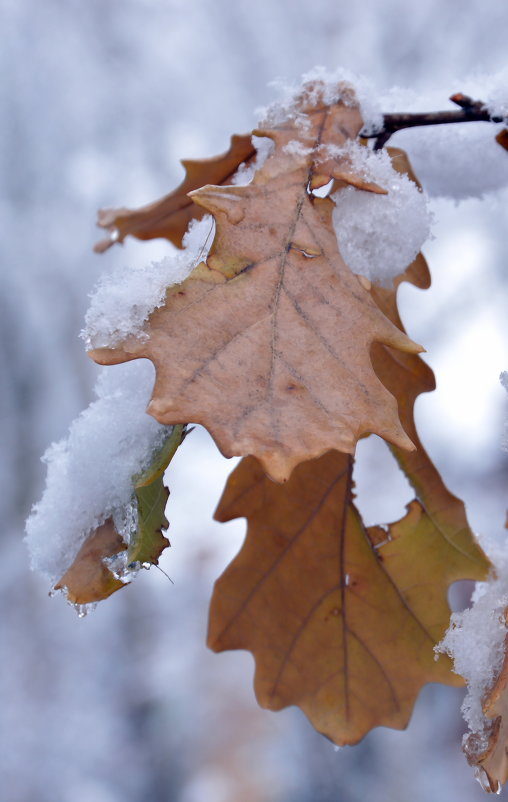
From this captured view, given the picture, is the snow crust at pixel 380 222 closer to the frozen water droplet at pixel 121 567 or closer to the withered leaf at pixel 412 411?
the withered leaf at pixel 412 411

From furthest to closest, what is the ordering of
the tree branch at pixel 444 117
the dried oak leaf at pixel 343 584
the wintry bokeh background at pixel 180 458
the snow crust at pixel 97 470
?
the wintry bokeh background at pixel 180 458
the dried oak leaf at pixel 343 584
the tree branch at pixel 444 117
the snow crust at pixel 97 470

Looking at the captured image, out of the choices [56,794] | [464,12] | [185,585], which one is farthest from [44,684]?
[464,12]

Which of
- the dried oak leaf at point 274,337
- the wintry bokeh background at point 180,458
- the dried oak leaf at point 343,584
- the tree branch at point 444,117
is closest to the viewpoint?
the dried oak leaf at point 274,337

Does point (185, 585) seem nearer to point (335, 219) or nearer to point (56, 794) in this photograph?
point (56, 794)

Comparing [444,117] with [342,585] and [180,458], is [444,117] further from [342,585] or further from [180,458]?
[180,458]

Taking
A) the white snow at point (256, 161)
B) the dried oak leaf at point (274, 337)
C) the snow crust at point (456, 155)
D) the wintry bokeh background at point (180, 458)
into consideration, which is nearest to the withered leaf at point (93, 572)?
the dried oak leaf at point (274, 337)

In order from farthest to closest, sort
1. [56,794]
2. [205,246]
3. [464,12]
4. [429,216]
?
[464,12], [56,794], [429,216], [205,246]

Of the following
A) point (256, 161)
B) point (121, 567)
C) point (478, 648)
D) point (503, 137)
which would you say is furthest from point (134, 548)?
point (503, 137)

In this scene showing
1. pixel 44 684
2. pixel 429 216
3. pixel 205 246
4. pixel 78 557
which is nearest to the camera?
pixel 78 557
